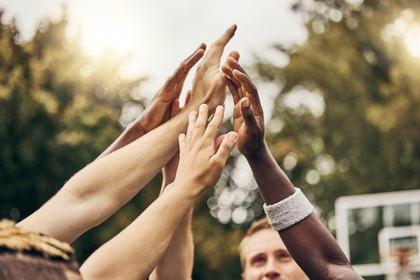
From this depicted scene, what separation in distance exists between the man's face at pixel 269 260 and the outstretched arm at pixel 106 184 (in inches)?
27.8

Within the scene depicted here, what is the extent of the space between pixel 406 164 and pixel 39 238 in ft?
51.3

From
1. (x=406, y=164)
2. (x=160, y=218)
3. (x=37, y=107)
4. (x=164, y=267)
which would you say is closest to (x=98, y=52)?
(x=37, y=107)

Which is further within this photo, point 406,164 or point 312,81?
point 312,81

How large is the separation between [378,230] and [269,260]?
9472 mm

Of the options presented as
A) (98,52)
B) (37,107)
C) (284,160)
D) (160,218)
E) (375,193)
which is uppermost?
(98,52)

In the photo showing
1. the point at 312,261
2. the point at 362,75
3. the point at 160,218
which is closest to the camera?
the point at 160,218

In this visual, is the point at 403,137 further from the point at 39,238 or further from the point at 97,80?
the point at 39,238

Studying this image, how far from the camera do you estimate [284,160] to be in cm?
1738

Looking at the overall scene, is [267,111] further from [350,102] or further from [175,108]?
[175,108]

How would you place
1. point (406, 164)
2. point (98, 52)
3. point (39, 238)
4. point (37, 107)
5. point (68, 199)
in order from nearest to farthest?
point (39, 238) < point (68, 199) < point (37, 107) < point (98, 52) < point (406, 164)

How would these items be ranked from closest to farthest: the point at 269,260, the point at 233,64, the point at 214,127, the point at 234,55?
the point at 214,127 → the point at 233,64 → the point at 234,55 → the point at 269,260

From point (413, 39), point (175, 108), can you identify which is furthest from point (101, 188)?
point (413, 39)

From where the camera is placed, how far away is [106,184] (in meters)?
2.27

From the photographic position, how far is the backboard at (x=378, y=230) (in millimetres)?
10805
